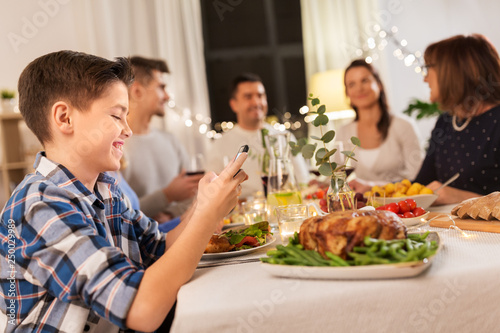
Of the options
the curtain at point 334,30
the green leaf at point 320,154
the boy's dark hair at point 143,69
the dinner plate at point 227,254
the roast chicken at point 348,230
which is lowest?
the dinner plate at point 227,254

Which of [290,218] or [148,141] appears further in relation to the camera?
[148,141]

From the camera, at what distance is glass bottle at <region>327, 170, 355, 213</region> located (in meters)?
1.44

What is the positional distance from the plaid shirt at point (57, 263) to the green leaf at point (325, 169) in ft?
1.85

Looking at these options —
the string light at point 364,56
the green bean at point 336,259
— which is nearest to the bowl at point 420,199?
the green bean at point 336,259

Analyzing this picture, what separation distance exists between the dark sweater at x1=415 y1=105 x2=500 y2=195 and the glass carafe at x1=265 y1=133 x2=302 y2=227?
0.95 metres

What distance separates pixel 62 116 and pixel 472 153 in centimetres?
195

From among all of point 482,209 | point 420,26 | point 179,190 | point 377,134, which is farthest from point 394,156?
point 420,26

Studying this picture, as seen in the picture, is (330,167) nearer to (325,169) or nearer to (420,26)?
(325,169)

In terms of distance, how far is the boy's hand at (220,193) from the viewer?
1.15m

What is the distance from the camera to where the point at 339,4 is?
5531 mm

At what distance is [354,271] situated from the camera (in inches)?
35.9

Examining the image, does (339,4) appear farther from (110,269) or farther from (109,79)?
(110,269)

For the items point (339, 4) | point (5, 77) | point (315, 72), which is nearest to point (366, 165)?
point (315, 72)

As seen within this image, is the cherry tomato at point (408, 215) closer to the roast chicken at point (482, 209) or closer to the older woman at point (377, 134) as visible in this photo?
the roast chicken at point (482, 209)
